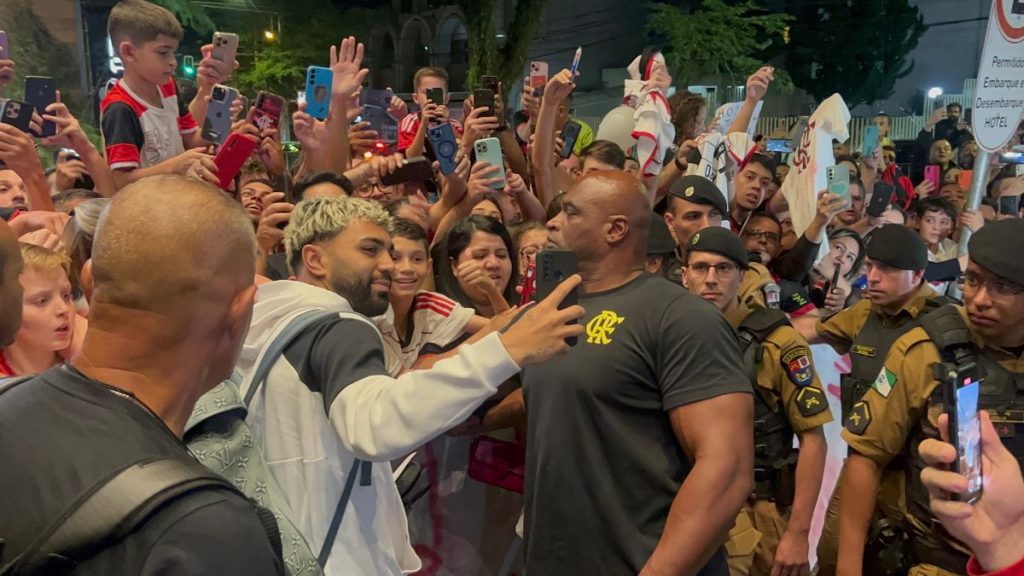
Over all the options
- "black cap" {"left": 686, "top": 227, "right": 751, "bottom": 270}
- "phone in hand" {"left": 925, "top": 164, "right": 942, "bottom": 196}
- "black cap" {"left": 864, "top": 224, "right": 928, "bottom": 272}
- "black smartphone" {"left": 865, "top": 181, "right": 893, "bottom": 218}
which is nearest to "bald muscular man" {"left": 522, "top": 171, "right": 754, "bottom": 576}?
"black cap" {"left": 686, "top": 227, "right": 751, "bottom": 270}

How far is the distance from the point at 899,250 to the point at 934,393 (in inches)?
53.2

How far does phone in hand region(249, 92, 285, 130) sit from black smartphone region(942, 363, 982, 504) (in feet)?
12.9

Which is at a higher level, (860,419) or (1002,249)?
(1002,249)

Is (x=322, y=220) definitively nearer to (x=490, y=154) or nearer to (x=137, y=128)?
(x=137, y=128)

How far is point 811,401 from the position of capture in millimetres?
3783

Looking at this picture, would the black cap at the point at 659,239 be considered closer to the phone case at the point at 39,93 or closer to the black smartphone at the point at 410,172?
the black smartphone at the point at 410,172

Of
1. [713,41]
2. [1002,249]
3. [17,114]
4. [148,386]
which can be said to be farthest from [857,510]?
[713,41]

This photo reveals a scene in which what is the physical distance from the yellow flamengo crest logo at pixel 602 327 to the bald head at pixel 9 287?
1640 millimetres

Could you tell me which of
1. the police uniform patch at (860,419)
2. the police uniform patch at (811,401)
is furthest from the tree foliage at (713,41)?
the police uniform patch at (860,419)

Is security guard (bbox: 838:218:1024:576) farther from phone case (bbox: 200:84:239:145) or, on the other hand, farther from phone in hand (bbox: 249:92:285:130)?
phone case (bbox: 200:84:239:145)

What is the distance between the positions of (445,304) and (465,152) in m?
1.76

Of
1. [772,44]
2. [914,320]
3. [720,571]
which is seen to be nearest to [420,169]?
[914,320]

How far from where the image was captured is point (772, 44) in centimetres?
3086

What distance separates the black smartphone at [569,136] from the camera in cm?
739
